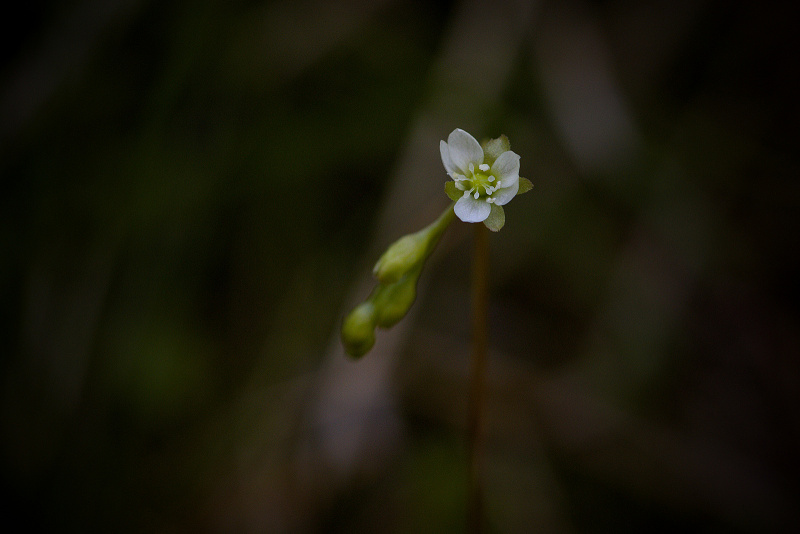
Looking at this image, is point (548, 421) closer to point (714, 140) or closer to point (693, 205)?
point (693, 205)

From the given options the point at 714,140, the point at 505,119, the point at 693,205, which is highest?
the point at 714,140

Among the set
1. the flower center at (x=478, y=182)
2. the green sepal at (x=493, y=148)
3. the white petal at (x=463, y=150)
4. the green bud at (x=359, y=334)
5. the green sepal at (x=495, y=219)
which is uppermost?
the green sepal at (x=493, y=148)

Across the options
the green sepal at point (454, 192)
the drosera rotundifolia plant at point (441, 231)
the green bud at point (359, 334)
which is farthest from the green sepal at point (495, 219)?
the green bud at point (359, 334)

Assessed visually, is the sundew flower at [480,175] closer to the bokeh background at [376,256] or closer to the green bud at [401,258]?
the green bud at [401,258]

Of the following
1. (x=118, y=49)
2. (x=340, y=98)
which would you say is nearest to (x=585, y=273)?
(x=340, y=98)

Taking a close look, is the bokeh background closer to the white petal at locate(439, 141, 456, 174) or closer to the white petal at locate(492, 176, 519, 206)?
the white petal at locate(439, 141, 456, 174)

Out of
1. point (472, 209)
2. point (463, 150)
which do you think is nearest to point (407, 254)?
point (472, 209)

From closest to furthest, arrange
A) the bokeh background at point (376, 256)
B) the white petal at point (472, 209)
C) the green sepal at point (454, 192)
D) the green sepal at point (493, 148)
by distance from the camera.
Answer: the white petal at point (472, 209)
the green sepal at point (454, 192)
the green sepal at point (493, 148)
the bokeh background at point (376, 256)
